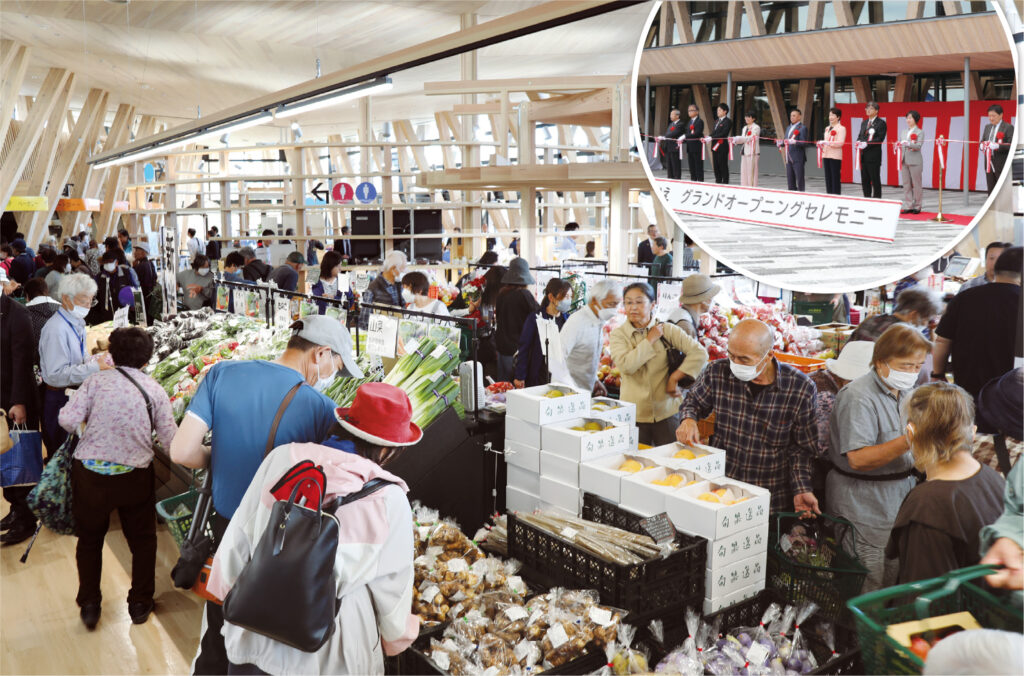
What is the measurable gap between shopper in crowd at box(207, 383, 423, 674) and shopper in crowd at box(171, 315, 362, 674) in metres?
0.42

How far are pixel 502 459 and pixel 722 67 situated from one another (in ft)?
7.46

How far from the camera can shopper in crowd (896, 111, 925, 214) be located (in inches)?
83.8

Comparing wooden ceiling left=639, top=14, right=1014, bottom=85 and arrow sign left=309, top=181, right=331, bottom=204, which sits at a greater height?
arrow sign left=309, top=181, right=331, bottom=204

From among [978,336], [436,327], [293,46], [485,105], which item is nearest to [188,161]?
[293,46]

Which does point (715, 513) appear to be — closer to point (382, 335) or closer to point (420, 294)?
point (382, 335)

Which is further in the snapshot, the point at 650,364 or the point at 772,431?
the point at 650,364

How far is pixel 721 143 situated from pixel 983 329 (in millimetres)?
1435

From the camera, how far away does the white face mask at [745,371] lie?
3.22m

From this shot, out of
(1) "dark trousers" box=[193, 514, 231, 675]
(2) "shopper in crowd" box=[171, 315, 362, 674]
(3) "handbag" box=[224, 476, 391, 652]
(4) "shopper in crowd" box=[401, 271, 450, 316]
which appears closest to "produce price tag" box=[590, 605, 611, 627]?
(3) "handbag" box=[224, 476, 391, 652]

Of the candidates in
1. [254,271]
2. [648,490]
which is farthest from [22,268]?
[648,490]

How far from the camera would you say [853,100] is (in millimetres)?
2197

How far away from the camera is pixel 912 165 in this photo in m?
2.14

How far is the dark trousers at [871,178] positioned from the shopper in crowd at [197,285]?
24.0ft

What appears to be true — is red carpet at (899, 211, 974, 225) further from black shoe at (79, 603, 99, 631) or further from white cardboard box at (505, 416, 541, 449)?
black shoe at (79, 603, 99, 631)
